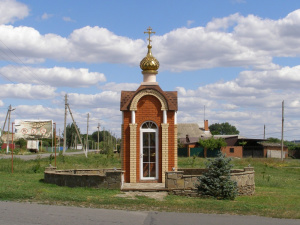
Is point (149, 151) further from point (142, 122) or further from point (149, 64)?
point (149, 64)

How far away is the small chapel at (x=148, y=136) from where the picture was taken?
1762cm

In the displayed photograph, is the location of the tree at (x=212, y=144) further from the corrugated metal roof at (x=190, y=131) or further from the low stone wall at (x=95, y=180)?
the low stone wall at (x=95, y=180)

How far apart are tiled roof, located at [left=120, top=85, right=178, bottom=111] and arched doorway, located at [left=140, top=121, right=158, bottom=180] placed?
1.05 meters

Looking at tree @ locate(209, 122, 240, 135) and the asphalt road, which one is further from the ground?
tree @ locate(209, 122, 240, 135)

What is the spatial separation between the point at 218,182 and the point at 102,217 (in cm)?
531

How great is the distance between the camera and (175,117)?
58.7 ft

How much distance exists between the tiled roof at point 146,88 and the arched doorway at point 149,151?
1.05m

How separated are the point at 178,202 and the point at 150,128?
16.6 feet

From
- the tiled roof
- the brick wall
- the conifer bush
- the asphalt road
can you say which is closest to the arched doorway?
the brick wall

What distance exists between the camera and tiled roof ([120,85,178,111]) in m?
17.9

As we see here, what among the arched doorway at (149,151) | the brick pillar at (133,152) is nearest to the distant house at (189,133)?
the arched doorway at (149,151)

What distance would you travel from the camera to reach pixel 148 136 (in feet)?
58.8

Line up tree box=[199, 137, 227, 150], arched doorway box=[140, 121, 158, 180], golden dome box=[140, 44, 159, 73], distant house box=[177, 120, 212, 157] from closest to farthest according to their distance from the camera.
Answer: arched doorway box=[140, 121, 158, 180] → golden dome box=[140, 44, 159, 73] → tree box=[199, 137, 227, 150] → distant house box=[177, 120, 212, 157]

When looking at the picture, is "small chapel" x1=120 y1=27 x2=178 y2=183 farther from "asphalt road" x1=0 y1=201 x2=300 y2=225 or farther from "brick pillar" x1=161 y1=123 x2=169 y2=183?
"asphalt road" x1=0 y1=201 x2=300 y2=225
